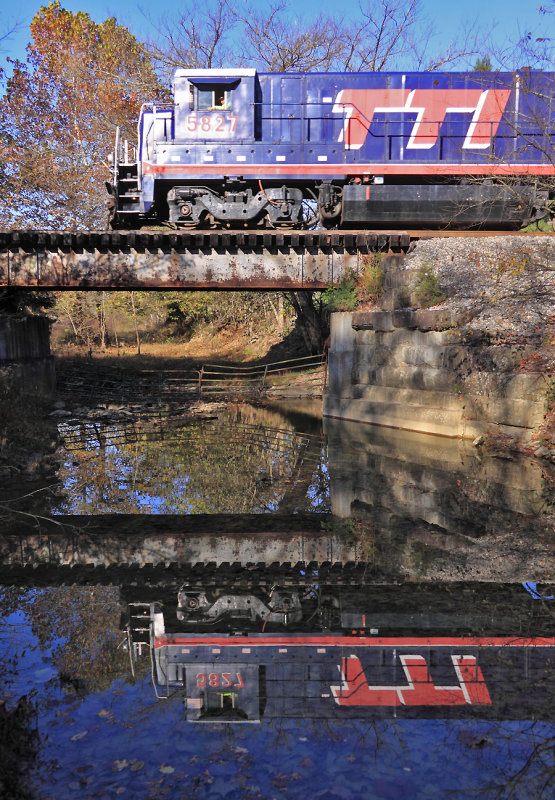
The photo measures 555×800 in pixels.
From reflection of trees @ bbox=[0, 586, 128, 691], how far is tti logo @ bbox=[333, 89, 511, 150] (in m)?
14.9

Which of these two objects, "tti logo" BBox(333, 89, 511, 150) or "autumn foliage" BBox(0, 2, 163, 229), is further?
"autumn foliage" BBox(0, 2, 163, 229)

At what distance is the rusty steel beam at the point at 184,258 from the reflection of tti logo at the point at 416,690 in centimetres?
1263

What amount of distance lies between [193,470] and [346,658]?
221 inches

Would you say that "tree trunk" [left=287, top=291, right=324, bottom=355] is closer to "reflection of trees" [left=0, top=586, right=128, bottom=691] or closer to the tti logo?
the tti logo

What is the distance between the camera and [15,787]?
242 cm

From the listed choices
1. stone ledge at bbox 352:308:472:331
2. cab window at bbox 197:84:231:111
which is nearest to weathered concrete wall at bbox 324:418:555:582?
stone ledge at bbox 352:308:472:331

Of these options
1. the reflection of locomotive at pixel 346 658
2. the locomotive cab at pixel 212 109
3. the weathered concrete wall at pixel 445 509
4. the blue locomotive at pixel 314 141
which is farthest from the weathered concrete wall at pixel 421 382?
the reflection of locomotive at pixel 346 658

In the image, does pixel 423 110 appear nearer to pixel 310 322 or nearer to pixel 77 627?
pixel 310 322

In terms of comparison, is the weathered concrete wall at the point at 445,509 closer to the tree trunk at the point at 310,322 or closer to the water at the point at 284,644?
the water at the point at 284,644

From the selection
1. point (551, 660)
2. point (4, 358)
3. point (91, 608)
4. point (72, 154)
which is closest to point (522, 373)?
point (551, 660)

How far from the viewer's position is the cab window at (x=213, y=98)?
16188 millimetres

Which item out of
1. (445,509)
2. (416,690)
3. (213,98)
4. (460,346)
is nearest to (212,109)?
(213,98)

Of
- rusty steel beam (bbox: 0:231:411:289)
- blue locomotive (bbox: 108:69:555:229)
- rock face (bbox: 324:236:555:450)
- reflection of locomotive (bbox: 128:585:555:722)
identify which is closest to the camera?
reflection of locomotive (bbox: 128:585:555:722)

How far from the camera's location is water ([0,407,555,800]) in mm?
2582
